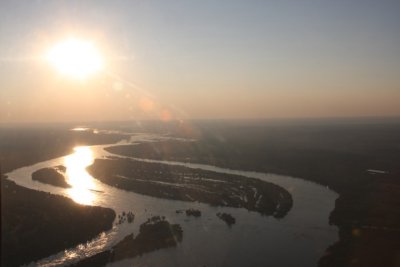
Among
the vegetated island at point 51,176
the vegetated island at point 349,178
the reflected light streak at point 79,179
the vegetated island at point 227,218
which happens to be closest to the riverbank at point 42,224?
the reflected light streak at point 79,179

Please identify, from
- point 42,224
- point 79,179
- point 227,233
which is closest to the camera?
point 227,233

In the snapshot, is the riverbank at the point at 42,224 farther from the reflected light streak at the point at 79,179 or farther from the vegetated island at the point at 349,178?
the vegetated island at the point at 349,178

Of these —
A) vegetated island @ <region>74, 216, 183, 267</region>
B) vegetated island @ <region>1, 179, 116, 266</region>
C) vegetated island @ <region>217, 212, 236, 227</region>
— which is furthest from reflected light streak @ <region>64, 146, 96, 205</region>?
vegetated island @ <region>217, 212, 236, 227</region>

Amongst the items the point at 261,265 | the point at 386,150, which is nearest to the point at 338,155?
the point at 386,150

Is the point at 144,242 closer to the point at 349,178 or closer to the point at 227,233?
the point at 227,233

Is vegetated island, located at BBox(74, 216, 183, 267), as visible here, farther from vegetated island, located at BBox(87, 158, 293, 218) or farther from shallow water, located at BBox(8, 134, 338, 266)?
vegetated island, located at BBox(87, 158, 293, 218)

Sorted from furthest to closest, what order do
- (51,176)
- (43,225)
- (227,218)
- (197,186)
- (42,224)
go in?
(51,176) → (197,186) → (227,218) → (42,224) → (43,225)

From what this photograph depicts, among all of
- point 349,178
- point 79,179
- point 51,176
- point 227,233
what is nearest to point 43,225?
point 227,233
